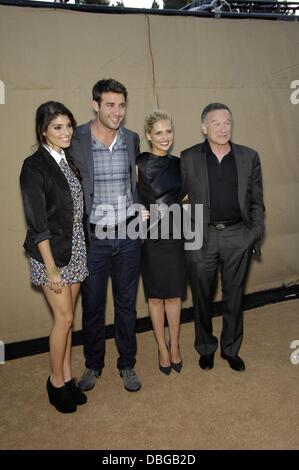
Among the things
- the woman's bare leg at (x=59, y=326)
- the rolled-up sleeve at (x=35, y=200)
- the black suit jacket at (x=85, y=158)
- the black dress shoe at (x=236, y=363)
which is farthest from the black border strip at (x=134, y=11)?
the black dress shoe at (x=236, y=363)

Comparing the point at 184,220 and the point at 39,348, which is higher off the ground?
the point at 184,220

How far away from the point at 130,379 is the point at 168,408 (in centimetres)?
37

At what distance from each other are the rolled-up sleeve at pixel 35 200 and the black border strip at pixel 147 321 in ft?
5.12

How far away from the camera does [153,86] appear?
12.4ft

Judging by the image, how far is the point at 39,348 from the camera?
3.61 metres

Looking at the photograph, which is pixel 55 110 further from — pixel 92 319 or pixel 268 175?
pixel 268 175

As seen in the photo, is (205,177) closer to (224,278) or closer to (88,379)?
(224,278)

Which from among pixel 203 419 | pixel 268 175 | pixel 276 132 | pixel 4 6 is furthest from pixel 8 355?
pixel 276 132

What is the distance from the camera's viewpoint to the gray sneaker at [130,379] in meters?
2.93

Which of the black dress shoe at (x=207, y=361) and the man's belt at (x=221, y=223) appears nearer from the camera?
the man's belt at (x=221, y=223)

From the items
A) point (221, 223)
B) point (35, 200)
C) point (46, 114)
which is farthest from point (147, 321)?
point (46, 114)

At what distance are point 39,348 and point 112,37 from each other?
262 centimetres

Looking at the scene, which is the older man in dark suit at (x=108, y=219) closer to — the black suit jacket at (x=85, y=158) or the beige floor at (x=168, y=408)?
the black suit jacket at (x=85, y=158)

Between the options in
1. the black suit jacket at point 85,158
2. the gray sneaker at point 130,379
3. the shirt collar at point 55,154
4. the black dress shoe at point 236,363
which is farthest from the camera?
the black dress shoe at point 236,363
